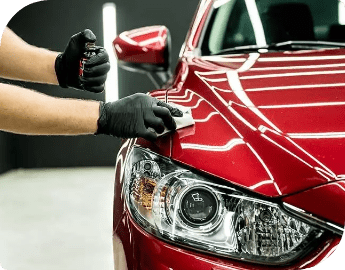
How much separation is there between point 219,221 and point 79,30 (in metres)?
4.64

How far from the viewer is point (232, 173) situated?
2.93ft

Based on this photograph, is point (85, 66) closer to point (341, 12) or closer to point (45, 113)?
point (45, 113)

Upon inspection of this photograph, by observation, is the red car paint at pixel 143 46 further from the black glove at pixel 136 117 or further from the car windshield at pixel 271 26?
the black glove at pixel 136 117

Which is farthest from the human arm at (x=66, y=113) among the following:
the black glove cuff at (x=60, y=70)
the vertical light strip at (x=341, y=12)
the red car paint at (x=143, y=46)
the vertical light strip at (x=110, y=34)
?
the vertical light strip at (x=110, y=34)

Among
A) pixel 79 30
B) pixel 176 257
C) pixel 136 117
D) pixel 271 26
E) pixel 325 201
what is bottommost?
pixel 176 257

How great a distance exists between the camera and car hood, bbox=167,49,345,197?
87 cm

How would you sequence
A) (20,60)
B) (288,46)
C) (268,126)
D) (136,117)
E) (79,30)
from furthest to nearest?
1. (79,30)
2. (20,60)
3. (288,46)
4. (136,117)
5. (268,126)

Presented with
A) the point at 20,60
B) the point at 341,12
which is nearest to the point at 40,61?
the point at 20,60

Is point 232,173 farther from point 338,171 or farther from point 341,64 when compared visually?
point 341,64

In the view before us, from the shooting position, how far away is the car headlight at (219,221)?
2.86 feet

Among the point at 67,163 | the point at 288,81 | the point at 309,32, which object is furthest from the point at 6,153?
the point at 288,81

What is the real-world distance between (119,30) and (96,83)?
11.9 ft

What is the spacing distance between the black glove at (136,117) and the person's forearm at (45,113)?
0.11 feet

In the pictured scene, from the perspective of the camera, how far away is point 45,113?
1175 mm
